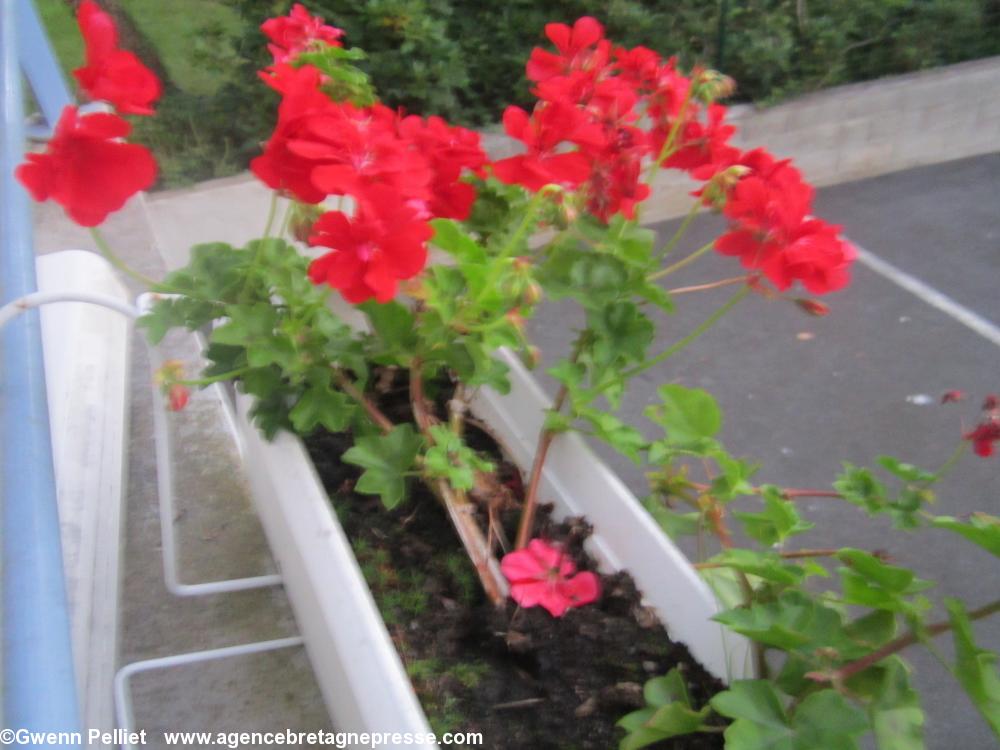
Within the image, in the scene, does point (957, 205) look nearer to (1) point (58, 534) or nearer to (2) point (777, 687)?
(2) point (777, 687)

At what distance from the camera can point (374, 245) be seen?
2.27 feet

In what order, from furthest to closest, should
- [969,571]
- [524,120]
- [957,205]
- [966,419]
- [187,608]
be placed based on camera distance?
[957,205], [966,419], [969,571], [187,608], [524,120]

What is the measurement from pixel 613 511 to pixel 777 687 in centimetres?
22

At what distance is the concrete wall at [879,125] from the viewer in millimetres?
3305

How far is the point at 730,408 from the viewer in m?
2.23

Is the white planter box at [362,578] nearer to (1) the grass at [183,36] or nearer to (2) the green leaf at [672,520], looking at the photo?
(2) the green leaf at [672,520]

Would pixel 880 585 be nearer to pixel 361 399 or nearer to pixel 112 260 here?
pixel 361 399

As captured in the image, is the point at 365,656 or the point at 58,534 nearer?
the point at 58,534

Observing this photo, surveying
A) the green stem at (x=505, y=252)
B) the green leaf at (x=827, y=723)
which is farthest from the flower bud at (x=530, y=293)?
the green leaf at (x=827, y=723)

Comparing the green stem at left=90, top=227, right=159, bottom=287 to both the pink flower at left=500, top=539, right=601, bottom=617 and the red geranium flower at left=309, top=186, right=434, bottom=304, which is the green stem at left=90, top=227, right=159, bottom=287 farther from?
the pink flower at left=500, top=539, right=601, bottom=617

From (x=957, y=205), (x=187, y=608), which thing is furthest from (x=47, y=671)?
(x=957, y=205)

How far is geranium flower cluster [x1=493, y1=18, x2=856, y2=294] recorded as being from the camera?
774mm

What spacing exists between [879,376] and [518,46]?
1567mm

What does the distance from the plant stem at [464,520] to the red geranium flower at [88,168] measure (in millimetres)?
321
